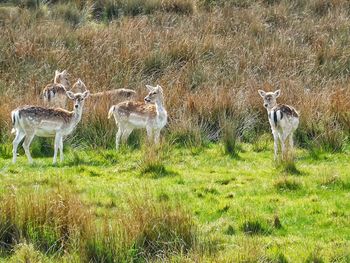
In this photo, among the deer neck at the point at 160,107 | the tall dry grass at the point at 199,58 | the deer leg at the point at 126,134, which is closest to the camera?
the deer neck at the point at 160,107

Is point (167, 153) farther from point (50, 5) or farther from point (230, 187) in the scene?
point (50, 5)

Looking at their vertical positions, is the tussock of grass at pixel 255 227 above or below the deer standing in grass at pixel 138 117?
above

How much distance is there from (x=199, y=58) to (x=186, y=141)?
6166mm

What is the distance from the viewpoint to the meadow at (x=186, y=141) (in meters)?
7.59

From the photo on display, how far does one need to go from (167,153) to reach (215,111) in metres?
2.40

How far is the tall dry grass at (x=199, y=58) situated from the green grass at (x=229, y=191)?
3.97 feet

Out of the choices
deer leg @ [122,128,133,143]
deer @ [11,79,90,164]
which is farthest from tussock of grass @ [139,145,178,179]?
deer leg @ [122,128,133,143]

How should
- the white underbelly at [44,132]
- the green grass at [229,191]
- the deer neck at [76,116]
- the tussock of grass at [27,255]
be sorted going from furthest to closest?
1. the deer neck at [76,116]
2. the white underbelly at [44,132]
3. the green grass at [229,191]
4. the tussock of grass at [27,255]

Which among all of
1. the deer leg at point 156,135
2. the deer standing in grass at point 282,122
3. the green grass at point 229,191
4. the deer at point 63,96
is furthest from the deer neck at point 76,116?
the deer standing in grass at point 282,122

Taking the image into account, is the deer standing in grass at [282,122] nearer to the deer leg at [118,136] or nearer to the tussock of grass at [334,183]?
the tussock of grass at [334,183]

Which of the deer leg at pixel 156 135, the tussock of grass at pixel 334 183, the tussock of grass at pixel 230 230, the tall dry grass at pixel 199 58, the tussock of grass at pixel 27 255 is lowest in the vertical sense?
the tall dry grass at pixel 199 58

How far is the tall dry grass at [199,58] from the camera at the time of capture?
1428 cm

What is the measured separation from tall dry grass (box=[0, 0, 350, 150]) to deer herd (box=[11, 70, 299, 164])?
576mm

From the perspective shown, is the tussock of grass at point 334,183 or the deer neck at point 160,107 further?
the deer neck at point 160,107
